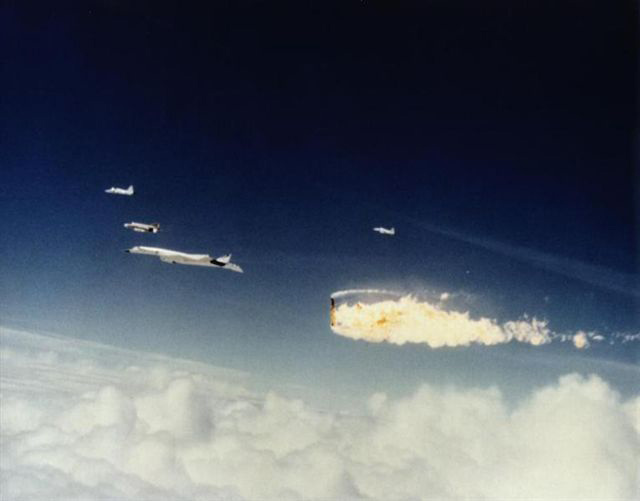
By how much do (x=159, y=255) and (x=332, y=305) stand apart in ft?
69.9

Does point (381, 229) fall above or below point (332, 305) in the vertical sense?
above

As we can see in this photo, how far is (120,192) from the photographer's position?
59625 mm

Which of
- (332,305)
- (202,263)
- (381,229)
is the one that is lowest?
(332,305)

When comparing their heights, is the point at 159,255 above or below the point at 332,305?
above

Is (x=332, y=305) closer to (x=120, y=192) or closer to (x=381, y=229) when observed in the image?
(x=381, y=229)

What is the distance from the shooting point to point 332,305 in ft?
186

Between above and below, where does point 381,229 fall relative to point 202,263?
above

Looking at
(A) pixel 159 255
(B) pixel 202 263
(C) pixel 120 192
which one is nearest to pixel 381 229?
(B) pixel 202 263

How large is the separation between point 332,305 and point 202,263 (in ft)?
51.8

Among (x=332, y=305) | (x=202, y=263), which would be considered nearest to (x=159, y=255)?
(x=202, y=263)

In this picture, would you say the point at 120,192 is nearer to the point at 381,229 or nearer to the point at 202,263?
the point at 202,263

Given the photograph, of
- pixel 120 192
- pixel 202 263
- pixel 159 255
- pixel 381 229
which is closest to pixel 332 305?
pixel 381 229

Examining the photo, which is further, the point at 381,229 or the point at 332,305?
the point at 381,229

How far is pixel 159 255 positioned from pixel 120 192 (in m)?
8.77
